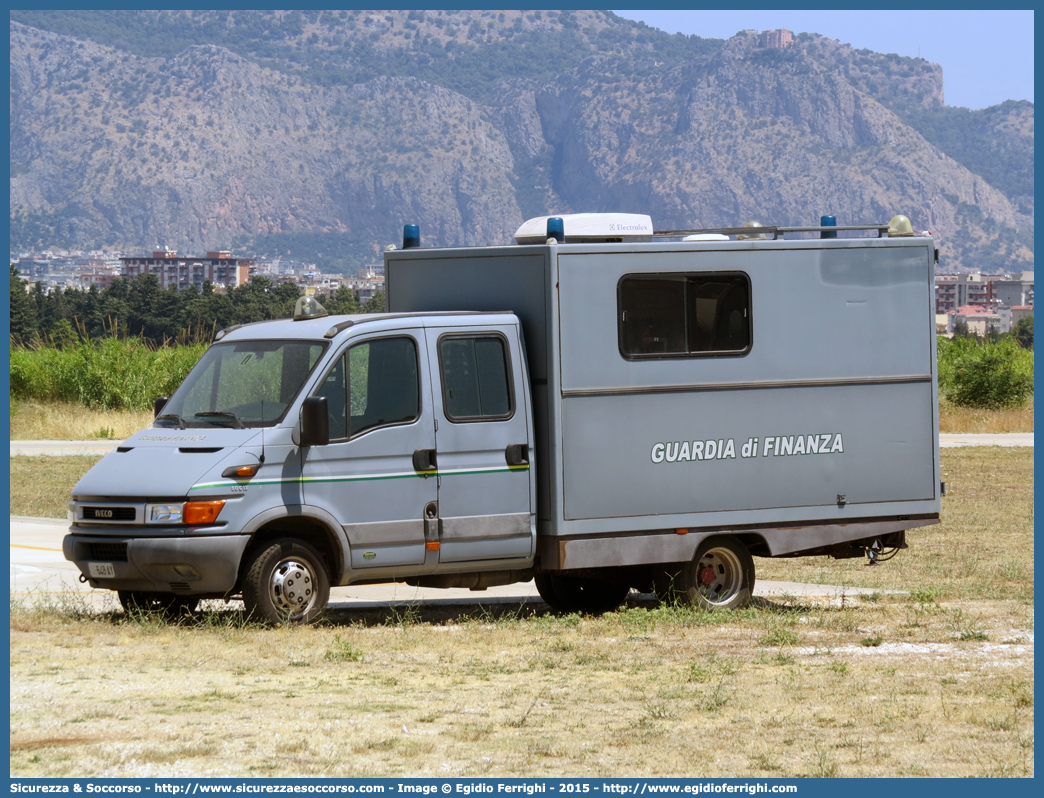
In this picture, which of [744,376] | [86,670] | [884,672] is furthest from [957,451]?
[86,670]

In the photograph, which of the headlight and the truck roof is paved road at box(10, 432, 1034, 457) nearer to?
the truck roof

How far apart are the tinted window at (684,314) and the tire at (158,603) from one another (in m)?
3.77

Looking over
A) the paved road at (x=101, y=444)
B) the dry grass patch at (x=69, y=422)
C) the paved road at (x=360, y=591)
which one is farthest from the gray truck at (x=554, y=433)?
the dry grass patch at (x=69, y=422)

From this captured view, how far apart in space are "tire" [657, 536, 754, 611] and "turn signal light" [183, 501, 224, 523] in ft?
12.4

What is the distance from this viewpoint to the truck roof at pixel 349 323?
10.6 meters

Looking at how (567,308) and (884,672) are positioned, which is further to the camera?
(567,308)

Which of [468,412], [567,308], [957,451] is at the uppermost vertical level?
[567,308]

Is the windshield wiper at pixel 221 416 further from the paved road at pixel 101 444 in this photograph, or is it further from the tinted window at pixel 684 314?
the paved road at pixel 101 444

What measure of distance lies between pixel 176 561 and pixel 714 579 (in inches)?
177

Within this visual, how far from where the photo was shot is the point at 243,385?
10.7 m

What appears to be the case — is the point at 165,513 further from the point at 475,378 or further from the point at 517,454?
the point at 517,454
